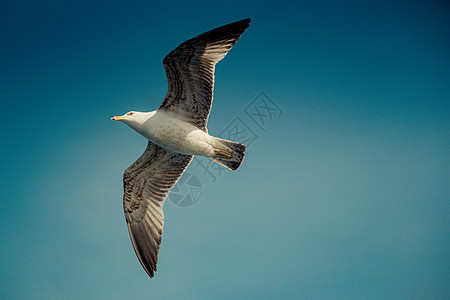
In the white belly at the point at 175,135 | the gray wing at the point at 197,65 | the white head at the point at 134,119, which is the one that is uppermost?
the gray wing at the point at 197,65

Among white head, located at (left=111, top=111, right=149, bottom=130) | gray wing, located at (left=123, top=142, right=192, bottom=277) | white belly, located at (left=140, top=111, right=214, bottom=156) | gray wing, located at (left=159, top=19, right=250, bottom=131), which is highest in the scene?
gray wing, located at (left=159, top=19, right=250, bottom=131)

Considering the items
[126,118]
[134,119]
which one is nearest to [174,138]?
[134,119]

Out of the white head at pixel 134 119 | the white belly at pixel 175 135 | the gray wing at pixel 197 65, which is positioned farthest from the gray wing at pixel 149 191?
the gray wing at pixel 197 65

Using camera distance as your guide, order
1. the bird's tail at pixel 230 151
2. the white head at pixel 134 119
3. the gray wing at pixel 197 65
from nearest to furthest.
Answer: the gray wing at pixel 197 65 → the white head at pixel 134 119 → the bird's tail at pixel 230 151

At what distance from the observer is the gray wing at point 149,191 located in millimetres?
7520

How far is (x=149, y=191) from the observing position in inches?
307

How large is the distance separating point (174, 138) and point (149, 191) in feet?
5.50

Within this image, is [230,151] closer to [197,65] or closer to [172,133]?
[172,133]

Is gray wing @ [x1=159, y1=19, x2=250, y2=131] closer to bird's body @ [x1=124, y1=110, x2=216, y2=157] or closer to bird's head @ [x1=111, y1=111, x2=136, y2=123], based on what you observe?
bird's body @ [x1=124, y1=110, x2=216, y2=157]

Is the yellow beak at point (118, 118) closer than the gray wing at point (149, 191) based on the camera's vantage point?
Yes

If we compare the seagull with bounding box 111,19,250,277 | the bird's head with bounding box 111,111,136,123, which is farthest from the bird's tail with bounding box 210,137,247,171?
the bird's head with bounding box 111,111,136,123

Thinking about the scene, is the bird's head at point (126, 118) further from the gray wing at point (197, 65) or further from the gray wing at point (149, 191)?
the gray wing at point (149, 191)

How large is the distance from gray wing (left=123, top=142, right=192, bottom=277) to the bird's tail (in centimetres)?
105

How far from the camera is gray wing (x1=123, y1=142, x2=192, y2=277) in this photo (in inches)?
296
